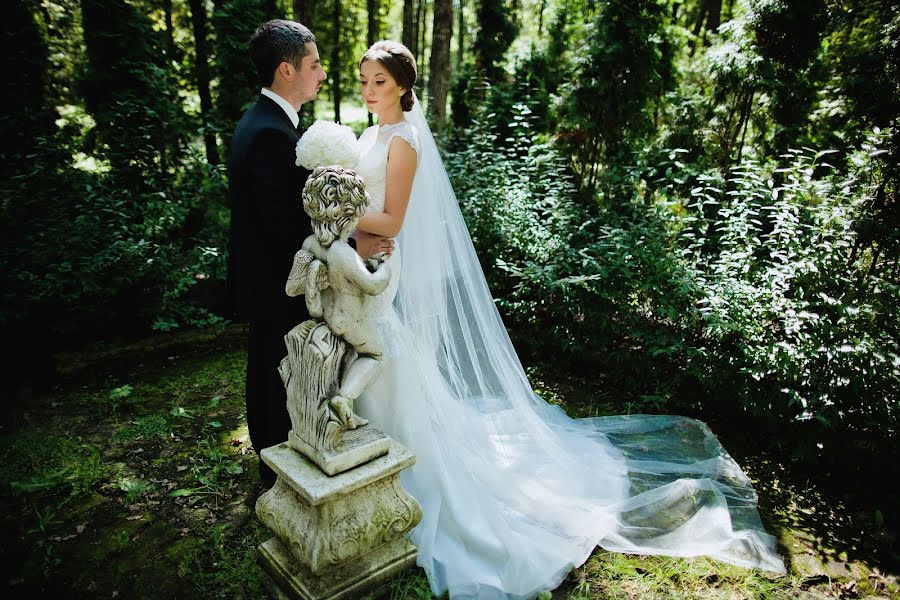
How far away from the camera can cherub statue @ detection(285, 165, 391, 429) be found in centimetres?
210

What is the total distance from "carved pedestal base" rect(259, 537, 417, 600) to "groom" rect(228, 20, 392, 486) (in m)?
0.88

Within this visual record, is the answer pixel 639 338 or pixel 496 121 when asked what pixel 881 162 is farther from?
pixel 496 121

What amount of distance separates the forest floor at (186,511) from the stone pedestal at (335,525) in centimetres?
16

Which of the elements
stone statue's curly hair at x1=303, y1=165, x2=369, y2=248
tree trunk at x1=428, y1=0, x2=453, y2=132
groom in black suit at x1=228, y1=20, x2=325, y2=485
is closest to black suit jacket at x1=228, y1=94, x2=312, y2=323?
groom in black suit at x1=228, y1=20, x2=325, y2=485

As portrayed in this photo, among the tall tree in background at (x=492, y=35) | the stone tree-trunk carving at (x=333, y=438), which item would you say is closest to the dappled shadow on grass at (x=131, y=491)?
the stone tree-trunk carving at (x=333, y=438)

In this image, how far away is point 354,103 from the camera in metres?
28.6

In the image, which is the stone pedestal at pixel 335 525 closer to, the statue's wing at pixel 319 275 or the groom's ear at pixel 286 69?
the statue's wing at pixel 319 275

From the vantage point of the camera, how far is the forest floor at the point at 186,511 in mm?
2545

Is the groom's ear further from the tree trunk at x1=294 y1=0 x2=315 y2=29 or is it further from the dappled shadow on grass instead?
the tree trunk at x1=294 y1=0 x2=315 y2=29

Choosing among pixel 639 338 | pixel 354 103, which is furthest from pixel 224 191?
pixel 354 103

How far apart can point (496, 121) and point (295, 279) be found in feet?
23.9

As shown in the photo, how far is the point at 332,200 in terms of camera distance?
2.08 m

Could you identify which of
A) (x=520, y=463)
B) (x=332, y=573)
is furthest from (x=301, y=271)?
(x=520, y=463)

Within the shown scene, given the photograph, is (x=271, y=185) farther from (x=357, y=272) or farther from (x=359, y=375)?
(x=359, y=375)
